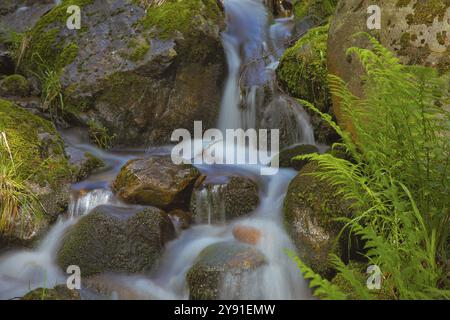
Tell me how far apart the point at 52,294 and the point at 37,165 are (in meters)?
2.45

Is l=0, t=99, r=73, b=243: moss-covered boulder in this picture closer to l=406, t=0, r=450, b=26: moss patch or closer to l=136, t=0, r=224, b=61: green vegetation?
l=136, t=0, r=224, b=61: green vegetation

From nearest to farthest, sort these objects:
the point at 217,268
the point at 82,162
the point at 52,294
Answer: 1. the point at 52,294
2. the point at 217,268
3. the point at 82,162

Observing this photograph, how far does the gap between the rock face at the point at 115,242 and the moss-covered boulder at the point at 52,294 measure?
2.62 feet

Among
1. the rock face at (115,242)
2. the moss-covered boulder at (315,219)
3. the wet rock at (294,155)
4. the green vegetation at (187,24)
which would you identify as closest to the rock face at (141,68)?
the green vegetation at (187,24)

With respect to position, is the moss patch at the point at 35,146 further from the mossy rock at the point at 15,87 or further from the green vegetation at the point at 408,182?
the green vegetation at the point at 408,182

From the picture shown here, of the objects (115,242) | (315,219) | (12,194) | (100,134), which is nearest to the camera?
(315,219)

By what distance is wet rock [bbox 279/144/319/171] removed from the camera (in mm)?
5355

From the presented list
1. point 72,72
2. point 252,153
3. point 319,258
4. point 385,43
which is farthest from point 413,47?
point 72,72

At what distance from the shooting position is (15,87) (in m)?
6.89

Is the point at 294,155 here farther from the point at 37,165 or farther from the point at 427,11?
the point at 37,165

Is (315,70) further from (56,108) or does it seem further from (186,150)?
(56,108)

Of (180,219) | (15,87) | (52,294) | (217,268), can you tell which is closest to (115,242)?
(180,219)

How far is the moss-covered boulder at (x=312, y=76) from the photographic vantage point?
19.4 ft

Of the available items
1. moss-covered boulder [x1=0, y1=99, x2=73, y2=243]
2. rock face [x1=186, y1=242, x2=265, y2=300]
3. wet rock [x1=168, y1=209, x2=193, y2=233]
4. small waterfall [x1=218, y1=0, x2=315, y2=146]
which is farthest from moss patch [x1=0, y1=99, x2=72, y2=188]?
small waterfall [x1=218, y1=0, x2=315, y2=146]
